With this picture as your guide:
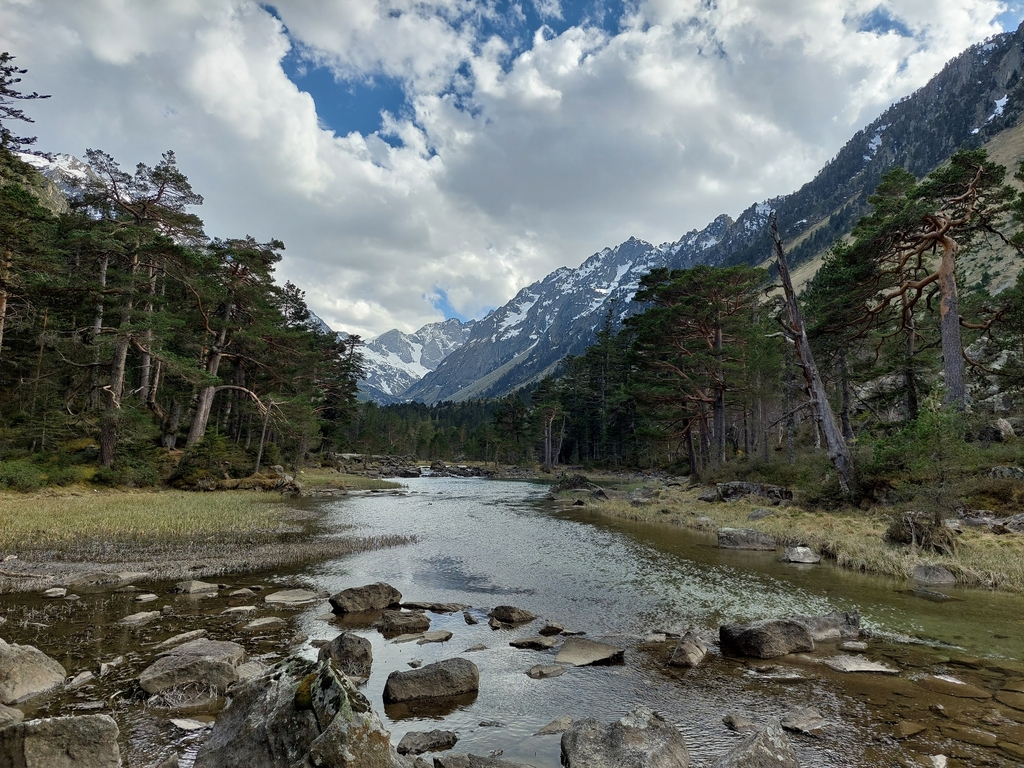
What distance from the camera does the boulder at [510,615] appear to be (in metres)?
11.5

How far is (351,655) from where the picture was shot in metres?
8.29

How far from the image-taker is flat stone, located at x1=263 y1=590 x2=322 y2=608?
12000mm

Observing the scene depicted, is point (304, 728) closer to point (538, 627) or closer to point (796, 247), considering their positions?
point (538, 627)

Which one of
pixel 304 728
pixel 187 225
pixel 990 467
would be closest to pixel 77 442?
pixel 187 225

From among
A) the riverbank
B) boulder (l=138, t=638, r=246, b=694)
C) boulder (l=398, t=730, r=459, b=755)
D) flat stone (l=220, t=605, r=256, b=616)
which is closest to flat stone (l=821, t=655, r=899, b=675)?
boulder (l=398, t=730, r=459, b=755)

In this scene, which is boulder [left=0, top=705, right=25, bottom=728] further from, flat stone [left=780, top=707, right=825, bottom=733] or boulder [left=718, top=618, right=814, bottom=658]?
boulder [left=718, top=618, right=814, bottom=658]

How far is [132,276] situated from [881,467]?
142 feet

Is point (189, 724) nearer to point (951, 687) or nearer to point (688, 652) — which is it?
point (688, 652)

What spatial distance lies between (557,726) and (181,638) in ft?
22.1

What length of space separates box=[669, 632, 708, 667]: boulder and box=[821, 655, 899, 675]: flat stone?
1.98 m

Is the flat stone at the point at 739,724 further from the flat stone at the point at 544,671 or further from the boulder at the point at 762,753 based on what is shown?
the flat stone at the point at 544,671

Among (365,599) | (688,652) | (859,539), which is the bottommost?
(365,599)

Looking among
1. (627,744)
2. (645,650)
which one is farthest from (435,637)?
(627,744)

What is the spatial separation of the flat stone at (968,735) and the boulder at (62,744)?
9350 mm
